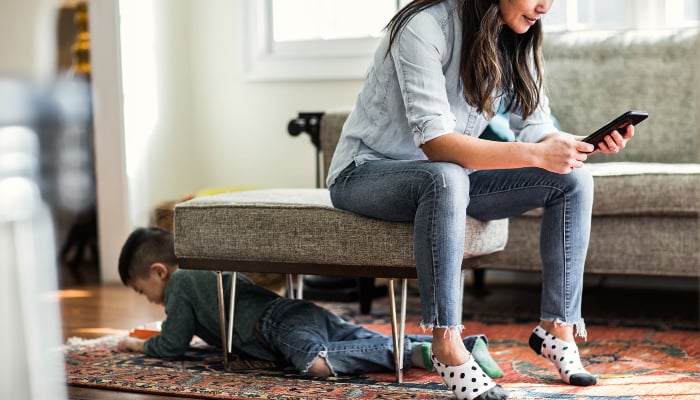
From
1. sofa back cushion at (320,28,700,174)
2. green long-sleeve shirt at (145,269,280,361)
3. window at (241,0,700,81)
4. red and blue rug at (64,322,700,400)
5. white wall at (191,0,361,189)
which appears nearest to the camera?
red and blue rug at (64,322,700,400)

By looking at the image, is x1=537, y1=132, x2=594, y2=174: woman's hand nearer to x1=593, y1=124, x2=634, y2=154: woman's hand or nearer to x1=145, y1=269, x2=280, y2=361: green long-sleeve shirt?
x1=593, y1=124, x2=634, y2=154: woman's hand

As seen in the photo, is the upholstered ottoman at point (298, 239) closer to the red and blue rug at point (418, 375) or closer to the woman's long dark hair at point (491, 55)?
the red and blue rug at point (418, 375)

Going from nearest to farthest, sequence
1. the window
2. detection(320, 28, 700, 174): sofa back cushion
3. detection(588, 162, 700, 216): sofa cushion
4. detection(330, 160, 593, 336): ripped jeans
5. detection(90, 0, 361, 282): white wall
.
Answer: detection(330, 160, 593, 336): ripped jeans < detection(588, 162, 700, 216): sofa cushion < detection(320, 28, 700, 174): sofa back cushion < the window < detection(90, 0, 361, 282): white wall

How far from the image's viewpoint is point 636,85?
10.3 ft

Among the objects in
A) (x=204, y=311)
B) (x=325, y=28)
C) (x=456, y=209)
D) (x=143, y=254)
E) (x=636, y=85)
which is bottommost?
(x=204, y=311)

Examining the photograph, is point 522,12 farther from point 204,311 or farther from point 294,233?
point 204,311

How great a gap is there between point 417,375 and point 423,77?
2.18 ft

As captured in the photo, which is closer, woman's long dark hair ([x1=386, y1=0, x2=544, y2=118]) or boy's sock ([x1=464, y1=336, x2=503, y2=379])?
woman's long dark hair ([x1=386, y1=0, x2=544, y2=118])

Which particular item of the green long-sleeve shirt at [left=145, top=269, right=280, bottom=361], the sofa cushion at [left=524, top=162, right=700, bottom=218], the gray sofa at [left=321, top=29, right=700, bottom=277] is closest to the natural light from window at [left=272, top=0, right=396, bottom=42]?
the gray sofa at [left=321, top=29, right=700, bottom=277]

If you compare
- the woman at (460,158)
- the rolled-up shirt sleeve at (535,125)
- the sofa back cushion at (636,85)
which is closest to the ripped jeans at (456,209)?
the woman at (460,158)

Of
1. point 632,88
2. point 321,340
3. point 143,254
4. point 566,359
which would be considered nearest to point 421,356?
point 321,340

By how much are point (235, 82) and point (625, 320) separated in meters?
1.93

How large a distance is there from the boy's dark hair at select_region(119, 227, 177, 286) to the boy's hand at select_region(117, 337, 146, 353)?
16cm

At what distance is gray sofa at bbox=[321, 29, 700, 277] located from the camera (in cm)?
261
